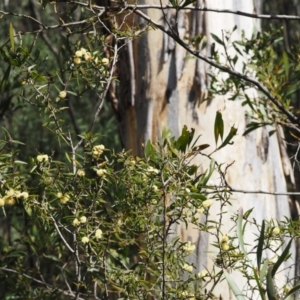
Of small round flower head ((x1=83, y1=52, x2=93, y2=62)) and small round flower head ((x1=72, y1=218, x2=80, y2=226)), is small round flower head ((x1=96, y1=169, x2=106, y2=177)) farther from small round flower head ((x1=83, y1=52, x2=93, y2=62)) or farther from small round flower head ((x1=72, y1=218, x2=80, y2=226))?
small round flower head ((x1=83, y1=52, x2=93, y2=62))

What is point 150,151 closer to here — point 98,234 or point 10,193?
point 98,234

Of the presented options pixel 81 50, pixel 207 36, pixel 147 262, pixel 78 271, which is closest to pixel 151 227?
pixel 147 262

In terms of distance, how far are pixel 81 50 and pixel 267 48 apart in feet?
3.18

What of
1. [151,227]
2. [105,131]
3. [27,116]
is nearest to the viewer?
[151,227]

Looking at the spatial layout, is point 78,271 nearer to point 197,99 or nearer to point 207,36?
point 197,99

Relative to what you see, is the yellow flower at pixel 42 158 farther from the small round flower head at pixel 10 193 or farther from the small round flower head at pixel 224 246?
the small round flower head at pixel 224 246

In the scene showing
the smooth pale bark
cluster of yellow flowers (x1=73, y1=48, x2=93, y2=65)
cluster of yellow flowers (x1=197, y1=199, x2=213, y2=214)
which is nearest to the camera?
cluster of yellow flowers (x1=197, y1=199, x2=213, y2=214)

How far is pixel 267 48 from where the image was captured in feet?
8.36

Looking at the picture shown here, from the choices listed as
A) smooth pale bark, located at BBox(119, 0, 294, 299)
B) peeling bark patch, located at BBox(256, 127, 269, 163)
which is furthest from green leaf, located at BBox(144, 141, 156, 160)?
peeling bark patch, located at BBox(256, 127, 269, 163)

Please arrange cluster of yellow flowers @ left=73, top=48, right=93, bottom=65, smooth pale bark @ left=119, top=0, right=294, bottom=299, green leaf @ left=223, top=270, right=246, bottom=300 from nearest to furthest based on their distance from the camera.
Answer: green leaf @ left=223, top=270, right=246, bottom=300 → cluster of yellow flowers @ left=73, top=48, right=93, bottom=65 → smooth pale bark @ left=119, top=0, right=294, bottom=299

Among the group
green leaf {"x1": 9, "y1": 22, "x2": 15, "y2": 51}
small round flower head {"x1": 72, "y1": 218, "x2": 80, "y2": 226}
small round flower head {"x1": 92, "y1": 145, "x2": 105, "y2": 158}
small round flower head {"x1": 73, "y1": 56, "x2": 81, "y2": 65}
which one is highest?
green leaf {"x1": 9, "y1": 22, "x2": 15, "y2": 51}

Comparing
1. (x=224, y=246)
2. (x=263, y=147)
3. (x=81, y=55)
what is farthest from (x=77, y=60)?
(x=263, y=147)

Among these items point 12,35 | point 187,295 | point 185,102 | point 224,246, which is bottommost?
point 187,295

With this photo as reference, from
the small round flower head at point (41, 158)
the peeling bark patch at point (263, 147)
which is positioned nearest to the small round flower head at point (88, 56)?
the small round flower head at point (41, 158)
